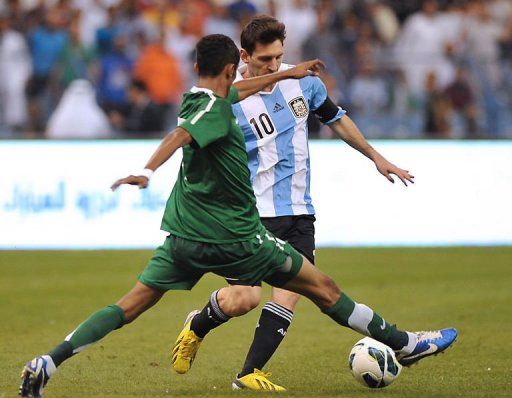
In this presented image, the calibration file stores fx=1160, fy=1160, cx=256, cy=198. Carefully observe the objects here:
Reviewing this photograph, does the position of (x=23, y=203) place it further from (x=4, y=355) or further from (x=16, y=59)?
(x=4, y=355)

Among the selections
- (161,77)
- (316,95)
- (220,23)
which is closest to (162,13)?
(220,23)

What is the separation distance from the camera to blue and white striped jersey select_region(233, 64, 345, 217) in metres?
7.45

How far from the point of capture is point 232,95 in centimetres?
663

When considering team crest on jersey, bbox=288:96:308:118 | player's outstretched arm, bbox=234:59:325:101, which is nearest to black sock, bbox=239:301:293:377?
team crest on jersey, bbox=288:96:308:118

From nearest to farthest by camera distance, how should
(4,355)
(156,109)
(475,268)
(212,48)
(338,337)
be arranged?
1. (212,48)
2. (4,355)
3. (338,337)
4. (475,268)
5. (156,109)

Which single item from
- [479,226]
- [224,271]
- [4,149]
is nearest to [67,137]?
[4,149]

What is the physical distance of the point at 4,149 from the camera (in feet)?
53.1

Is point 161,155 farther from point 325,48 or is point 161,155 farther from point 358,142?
point 325,48

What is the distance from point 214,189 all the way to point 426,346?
1720 millimetres

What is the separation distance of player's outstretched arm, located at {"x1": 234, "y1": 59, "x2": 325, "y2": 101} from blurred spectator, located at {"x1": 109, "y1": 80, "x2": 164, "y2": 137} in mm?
11189

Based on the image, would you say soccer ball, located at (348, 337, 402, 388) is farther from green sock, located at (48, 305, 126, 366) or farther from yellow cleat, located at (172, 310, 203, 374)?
green sock, located at (48, 305, 126, 366)

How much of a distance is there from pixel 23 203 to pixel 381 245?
5.02 m

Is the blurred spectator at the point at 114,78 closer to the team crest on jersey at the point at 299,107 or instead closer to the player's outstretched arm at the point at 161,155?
the team crest on jersey at the point at 299,107

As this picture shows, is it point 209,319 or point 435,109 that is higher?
point 209,319
